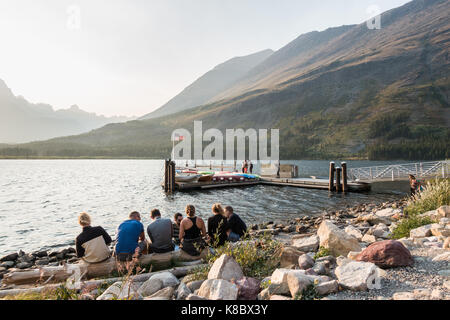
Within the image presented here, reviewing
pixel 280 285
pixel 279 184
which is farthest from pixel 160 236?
pixel 279 184

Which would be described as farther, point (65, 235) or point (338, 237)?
point (65, 235)

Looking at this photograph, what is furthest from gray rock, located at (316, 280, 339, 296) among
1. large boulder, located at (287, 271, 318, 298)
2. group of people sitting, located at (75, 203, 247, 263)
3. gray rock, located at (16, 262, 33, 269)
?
gray rock, located at (16, 262, 33, 269)

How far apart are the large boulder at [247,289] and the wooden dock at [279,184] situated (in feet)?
96.7

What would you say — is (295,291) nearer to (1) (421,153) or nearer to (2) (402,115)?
(1) (421,153)

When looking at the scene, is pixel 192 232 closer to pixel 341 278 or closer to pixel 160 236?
pixel 160 236

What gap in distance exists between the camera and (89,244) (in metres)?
6.86

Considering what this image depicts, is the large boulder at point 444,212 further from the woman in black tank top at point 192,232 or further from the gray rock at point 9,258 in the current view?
the gray rock at point 9,258

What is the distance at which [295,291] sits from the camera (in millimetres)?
4363

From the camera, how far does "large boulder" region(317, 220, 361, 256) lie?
715 cm

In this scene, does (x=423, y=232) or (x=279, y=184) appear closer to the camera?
(x=423, y=232)

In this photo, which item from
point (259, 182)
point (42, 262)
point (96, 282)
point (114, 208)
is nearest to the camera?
point (96, 282)

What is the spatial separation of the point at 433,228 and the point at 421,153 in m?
147

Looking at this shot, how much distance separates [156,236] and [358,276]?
5495 mm
